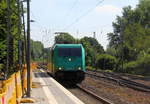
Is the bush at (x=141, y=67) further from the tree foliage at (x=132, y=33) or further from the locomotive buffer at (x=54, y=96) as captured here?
the locomotive buffer at (x=54, y=96)

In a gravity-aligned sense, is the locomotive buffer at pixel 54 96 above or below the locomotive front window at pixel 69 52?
below

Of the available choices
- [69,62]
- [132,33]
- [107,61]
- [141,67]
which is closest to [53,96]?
A: [69,62]

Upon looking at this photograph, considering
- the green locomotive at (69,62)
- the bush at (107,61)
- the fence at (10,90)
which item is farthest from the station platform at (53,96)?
the bush at (107,61)

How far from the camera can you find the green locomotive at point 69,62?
3167 centimetres

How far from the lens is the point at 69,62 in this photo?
3188cm

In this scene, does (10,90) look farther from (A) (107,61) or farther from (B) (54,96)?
(A) (107,61)

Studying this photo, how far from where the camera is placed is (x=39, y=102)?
1758 centimetres

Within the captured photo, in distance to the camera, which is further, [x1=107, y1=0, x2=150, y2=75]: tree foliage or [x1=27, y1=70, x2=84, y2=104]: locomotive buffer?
[x1=107, y1=0, x2=150, y2=75]: tree foliage

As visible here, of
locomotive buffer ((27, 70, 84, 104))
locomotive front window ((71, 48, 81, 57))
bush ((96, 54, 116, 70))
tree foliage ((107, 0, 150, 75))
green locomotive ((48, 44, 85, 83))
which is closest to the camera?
locomotive buffer ((27, 70, 84, 104))

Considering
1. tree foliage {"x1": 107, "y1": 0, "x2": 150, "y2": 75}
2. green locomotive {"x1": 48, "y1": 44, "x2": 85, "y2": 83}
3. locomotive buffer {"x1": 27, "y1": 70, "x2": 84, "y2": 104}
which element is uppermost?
tree foliage {"x1": 107, "y1": 0, "x2": 150, "y2": 75}

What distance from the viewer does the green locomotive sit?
104ft

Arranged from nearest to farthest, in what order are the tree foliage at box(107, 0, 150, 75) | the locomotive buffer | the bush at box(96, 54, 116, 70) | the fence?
the fence < the locomotive buffer < the bush at box(96, 54, 116, 70) < the tree foliage at box(107, 0, 150, 75)

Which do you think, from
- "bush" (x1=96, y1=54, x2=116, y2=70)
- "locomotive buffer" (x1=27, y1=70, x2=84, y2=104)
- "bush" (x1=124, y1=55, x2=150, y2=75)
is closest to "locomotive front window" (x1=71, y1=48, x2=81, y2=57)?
"locomotive buffer" (x1=27, y1=70, x2=84, y2=104)

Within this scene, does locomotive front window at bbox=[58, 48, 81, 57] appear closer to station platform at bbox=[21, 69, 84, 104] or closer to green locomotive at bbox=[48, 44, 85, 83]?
green locomotive at bbox=[48, 44, 85, 83]
